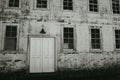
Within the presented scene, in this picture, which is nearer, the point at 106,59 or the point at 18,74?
the point at 18,74

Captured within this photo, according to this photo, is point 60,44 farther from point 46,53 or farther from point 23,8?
point 23,8

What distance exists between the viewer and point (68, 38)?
29.2 ft

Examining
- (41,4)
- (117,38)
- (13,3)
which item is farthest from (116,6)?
(13,3)

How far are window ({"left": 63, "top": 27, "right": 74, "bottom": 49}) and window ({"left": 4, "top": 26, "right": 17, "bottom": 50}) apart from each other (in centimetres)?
373

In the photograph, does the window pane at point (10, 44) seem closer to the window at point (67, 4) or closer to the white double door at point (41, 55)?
the white double door at point (41, 55)

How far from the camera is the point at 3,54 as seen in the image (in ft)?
25.8

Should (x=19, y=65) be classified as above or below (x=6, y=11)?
below

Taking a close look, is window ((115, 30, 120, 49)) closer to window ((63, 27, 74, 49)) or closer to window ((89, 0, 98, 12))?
window ((89, 0, 98, 12))

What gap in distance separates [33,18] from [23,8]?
3.53 ft

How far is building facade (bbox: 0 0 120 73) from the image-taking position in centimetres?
812

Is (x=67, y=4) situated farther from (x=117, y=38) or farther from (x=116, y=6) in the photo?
(x=117, y=38)

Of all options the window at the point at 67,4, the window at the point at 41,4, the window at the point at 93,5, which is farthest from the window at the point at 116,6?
the window at the point at 41,4

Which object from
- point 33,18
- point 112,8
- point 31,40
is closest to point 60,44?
point 31,40

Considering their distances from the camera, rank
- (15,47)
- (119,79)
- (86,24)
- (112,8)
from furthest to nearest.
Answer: (112,8) → (86,24) → (15,47) → (119,79)
